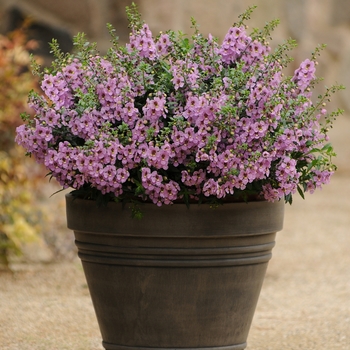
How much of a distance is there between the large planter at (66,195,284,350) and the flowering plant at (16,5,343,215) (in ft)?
0.22

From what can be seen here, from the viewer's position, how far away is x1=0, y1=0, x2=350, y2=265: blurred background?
4219 mm

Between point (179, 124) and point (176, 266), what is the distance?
0.43 metres

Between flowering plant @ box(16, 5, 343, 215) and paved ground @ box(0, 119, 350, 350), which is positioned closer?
flowering plant @ box(16, 5, 343, 215)

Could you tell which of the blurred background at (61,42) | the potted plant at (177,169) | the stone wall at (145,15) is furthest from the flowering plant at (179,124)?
the stone wall at (145,15)

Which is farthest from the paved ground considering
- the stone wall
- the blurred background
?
the stone wall

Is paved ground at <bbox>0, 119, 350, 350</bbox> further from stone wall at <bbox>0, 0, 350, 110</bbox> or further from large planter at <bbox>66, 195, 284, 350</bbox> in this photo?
stone wall at <bbox>0, 0, 350, 110</bbox>

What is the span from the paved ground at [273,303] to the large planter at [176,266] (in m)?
0.73

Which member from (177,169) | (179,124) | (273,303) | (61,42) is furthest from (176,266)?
(61,42)

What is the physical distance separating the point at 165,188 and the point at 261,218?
1.15ft

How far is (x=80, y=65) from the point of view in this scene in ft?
7.34

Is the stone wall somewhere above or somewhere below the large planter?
above

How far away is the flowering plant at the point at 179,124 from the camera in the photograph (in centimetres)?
205

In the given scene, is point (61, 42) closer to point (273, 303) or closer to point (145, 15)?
point (145, 15)

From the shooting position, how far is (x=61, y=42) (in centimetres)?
666
